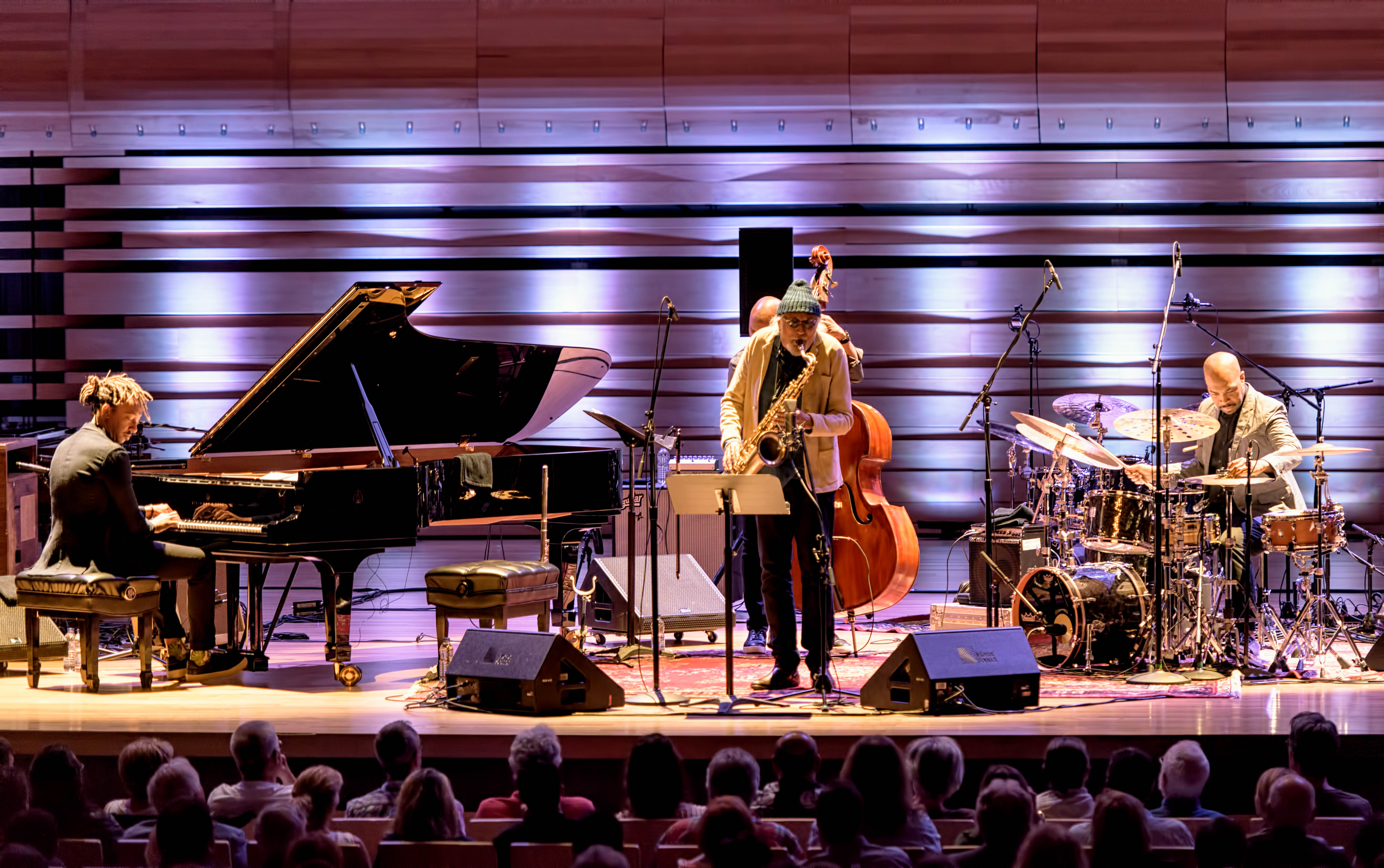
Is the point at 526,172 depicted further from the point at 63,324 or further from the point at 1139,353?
the point at 1139,353

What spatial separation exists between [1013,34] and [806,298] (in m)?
4.22

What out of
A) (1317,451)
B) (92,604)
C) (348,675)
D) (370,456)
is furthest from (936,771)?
(370,456)

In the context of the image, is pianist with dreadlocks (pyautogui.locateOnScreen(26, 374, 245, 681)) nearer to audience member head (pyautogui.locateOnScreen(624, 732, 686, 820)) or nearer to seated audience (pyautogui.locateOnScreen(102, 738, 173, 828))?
seated audience (pyautogui.locateOnScreen(102, 738, 173, 828))

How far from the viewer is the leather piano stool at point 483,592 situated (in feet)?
17.8

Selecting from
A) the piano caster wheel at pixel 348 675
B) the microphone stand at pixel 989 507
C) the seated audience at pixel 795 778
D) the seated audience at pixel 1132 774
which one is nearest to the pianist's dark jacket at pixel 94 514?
the piano caster wheel at pixel 348 675

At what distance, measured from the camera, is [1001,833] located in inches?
106

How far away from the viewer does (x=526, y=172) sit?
878cm

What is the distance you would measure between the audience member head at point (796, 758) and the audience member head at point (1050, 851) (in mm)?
922

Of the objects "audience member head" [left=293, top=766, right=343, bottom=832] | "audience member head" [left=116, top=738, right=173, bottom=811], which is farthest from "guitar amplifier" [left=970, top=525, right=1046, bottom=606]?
"audience member head" [left=116, top=738, right=173, bottom=811]

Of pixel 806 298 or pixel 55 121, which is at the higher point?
pixel 55 121

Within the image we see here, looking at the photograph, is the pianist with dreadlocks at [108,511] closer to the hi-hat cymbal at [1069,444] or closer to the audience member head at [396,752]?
the audience member head at [396,752]

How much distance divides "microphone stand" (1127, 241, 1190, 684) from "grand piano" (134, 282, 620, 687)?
96.0 inches

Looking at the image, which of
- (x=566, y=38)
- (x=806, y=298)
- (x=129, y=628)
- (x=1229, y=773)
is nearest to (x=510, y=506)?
(x=806, y=298)

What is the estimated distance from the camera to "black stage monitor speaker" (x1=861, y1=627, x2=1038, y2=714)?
4.66 meters
